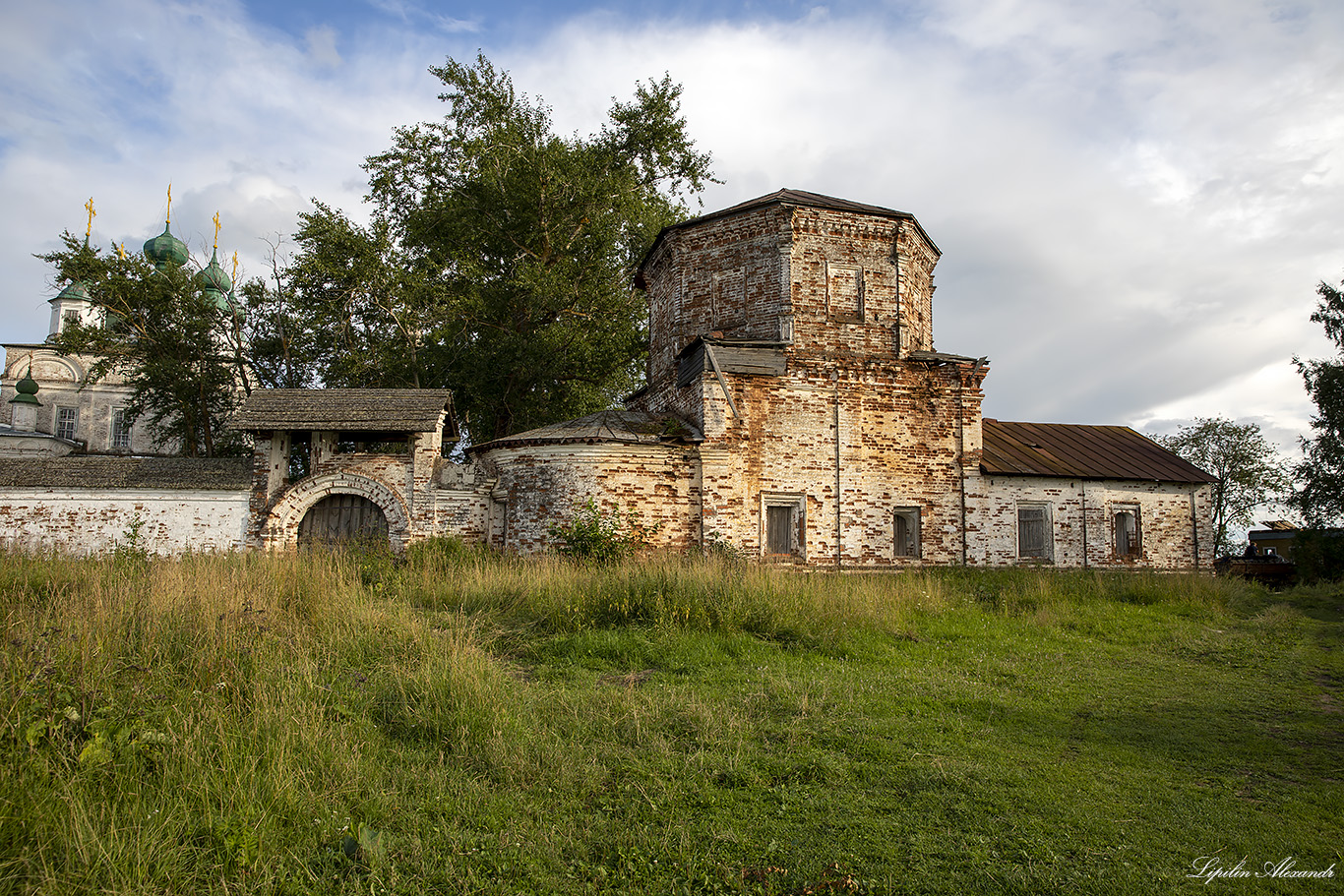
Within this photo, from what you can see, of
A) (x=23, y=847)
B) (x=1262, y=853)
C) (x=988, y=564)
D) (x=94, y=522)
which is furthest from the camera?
(x=988, y=564)

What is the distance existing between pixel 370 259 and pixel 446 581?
545 inches

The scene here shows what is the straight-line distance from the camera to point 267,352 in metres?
22.8

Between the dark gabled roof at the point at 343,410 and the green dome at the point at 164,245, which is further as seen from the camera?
the green dome at the point at 164,245

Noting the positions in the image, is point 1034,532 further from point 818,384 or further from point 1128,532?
point 818,384

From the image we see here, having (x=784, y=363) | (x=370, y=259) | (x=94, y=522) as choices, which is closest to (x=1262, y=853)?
(x=784, y=363)

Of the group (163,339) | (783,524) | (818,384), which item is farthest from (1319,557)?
(163,339)

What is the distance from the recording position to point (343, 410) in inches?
611

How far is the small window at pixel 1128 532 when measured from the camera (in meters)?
18.4

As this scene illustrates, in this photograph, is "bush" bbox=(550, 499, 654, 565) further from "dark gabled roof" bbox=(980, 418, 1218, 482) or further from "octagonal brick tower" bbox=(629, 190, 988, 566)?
"dark gabled roof" bbox=(980, 418, 1218, 482)

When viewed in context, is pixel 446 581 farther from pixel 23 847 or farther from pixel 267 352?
pixel 267 352

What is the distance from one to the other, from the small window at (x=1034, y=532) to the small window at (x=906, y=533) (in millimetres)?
3127

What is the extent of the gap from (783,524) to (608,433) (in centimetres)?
409

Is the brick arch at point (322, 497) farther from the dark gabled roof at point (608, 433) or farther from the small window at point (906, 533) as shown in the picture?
the small window at point (906, 533)

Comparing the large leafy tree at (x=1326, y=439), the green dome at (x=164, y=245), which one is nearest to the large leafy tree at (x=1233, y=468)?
the large leafy tree at (x=1326, y=439)
